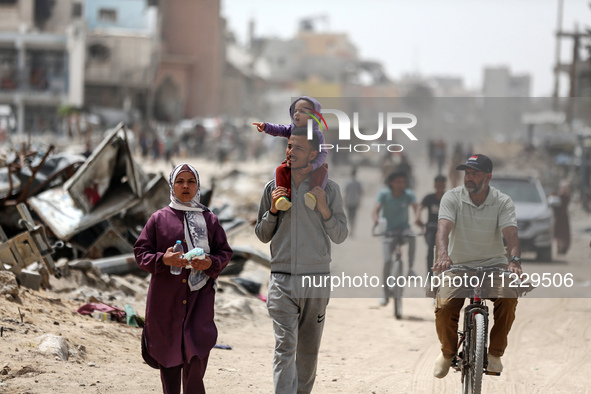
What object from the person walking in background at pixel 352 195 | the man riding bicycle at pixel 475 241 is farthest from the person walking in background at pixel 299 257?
the person walking in background at pixel 352 195

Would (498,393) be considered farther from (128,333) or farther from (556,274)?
(128,333)

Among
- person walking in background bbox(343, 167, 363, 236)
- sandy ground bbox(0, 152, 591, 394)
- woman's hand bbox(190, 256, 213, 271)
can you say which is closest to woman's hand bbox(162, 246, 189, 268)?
woman's hand bbox(190, 256, 213, 271)

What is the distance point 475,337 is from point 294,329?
1.32m

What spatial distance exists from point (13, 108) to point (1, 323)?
50325mm

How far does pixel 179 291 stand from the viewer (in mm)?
5527

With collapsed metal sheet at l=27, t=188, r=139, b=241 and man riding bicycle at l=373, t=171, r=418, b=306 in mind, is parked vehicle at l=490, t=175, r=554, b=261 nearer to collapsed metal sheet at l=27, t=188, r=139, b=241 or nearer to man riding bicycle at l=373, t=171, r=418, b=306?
man riding bicycle at l=373, t=171, r=418, b=306

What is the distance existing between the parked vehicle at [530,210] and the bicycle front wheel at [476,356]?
219 inches

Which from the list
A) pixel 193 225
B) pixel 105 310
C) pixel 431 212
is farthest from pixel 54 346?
pixel 431 212

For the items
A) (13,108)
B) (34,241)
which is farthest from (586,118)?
(13,108)

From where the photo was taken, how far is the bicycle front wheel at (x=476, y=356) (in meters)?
6.06

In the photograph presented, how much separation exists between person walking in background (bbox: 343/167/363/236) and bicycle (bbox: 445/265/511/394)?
190 cm

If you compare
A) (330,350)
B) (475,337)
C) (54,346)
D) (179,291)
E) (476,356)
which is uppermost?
(179,291)

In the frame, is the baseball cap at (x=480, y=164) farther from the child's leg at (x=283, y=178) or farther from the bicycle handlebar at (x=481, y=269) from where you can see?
the child's leg at (x=283, y=178)

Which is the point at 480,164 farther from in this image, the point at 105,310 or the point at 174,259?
the point at 105,310
